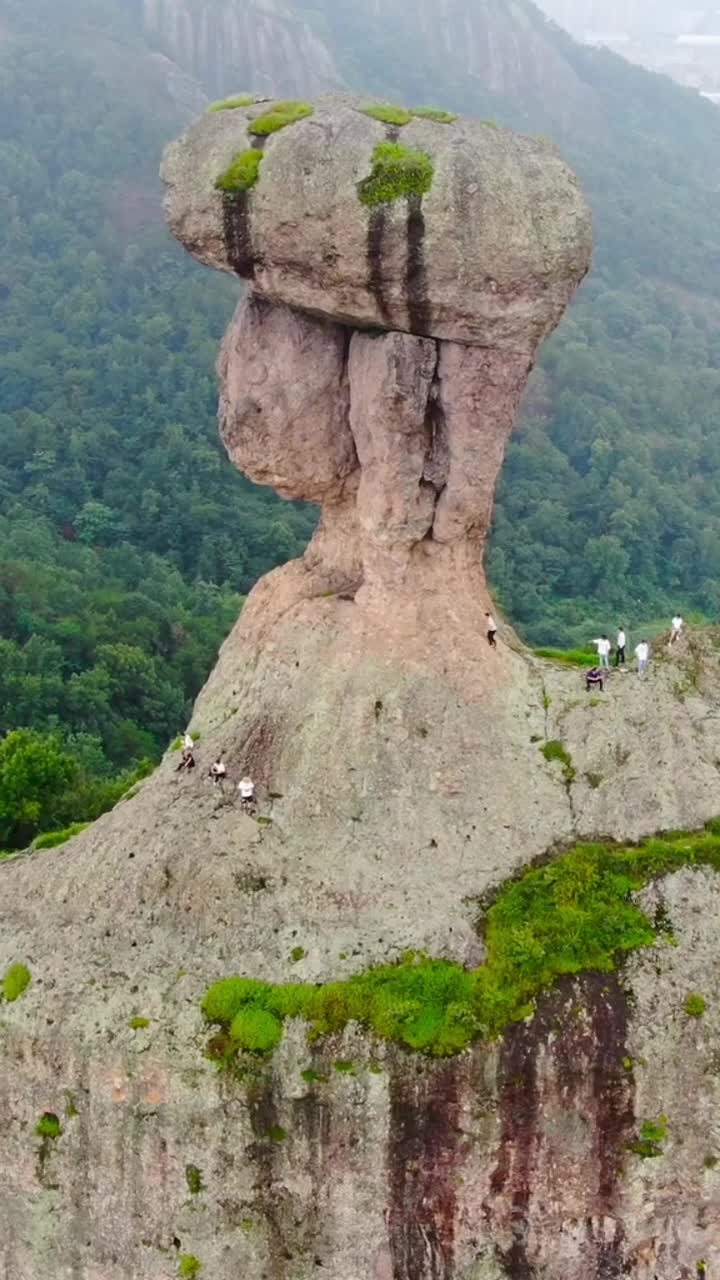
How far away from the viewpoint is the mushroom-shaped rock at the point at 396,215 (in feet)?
49.6

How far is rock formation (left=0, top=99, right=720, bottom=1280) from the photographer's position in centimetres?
1428

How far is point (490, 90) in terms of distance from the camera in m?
152

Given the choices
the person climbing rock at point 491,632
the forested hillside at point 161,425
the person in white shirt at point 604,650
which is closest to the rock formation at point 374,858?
the person climbing rock at point 491,632

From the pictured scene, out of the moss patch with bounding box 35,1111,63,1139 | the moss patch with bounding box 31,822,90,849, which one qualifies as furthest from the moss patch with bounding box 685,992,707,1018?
the moss patch with bounding box 31,822,90,849

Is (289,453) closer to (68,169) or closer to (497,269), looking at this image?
(497,269)

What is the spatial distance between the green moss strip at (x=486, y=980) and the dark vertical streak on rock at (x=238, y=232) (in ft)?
30.7

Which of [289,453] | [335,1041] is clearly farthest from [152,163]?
[335,1041]

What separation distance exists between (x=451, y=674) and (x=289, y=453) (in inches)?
165

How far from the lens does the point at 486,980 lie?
14.6 m

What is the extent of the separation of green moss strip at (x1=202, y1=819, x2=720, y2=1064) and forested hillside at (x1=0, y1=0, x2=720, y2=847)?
12.0m

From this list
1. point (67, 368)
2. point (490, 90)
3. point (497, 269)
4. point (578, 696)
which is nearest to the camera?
point (497, 269)

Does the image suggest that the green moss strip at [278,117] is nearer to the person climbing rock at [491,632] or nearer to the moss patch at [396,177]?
the moss patch at [396,177]

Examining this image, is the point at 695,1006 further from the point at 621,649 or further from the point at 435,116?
the point at 435,116

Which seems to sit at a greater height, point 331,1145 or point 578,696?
point 578,696
